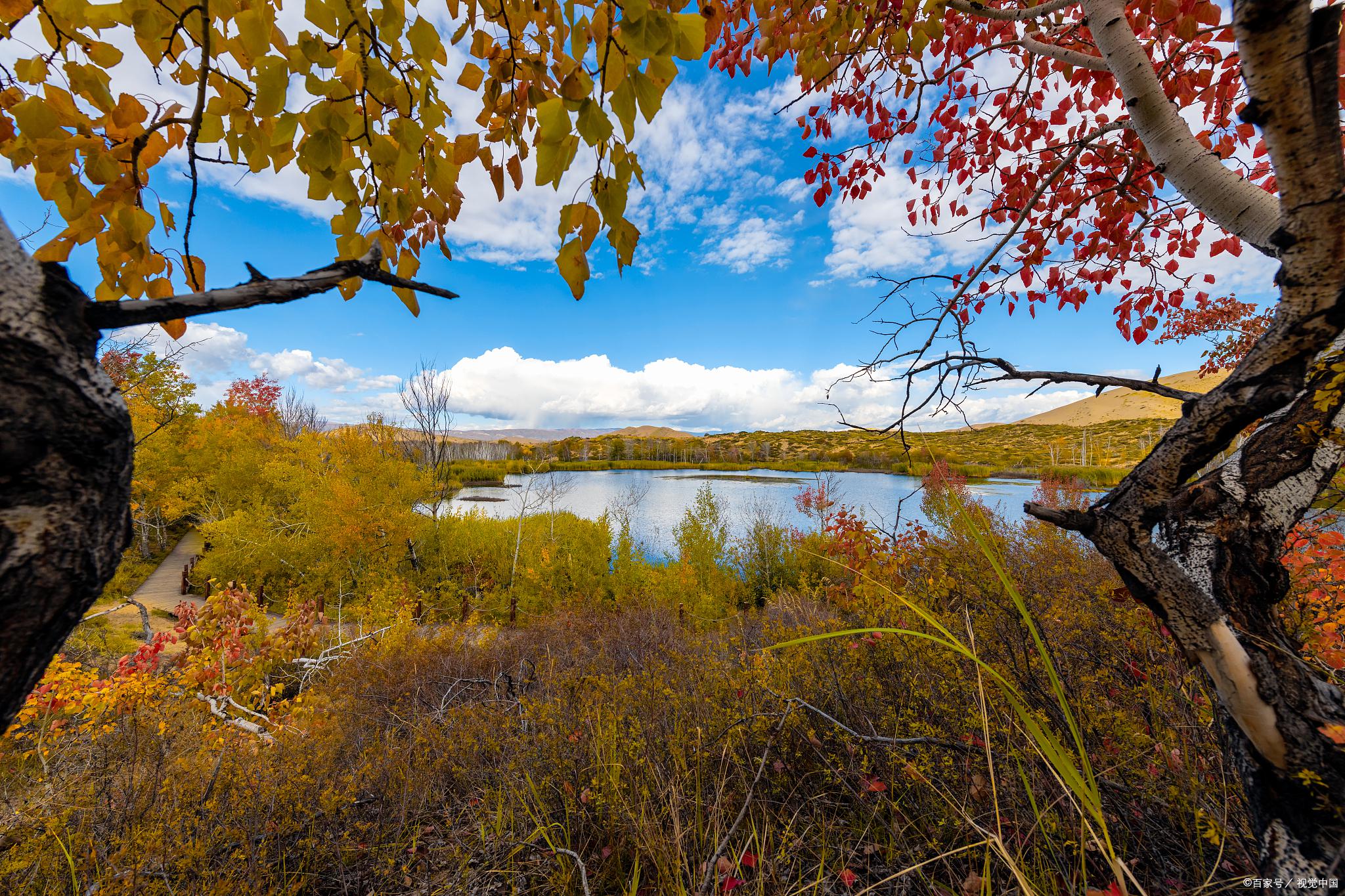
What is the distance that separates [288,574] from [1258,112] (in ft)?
47.8

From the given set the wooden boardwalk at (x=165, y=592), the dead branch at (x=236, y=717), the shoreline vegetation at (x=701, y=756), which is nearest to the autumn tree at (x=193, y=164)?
the shoreline vegetation at (x=701, y=756)

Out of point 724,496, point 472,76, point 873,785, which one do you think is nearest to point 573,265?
point 472,76

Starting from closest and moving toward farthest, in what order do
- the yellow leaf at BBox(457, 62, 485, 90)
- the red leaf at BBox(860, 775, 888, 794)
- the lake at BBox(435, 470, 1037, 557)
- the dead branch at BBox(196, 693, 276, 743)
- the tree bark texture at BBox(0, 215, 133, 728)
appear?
the tree bark texture at BBox(0, 215, 133, 728) < the yellow leaf at BBox(457, 62, 485, 90) < the red leaf at BBox(860, 775, 888, 794) < the dead branch at BBox(196, 693, 276, 743) < the lake at BBox(435, 470, 1037, 557)

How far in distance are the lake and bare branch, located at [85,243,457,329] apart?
8772 millimetres

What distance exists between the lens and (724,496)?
18.4 m

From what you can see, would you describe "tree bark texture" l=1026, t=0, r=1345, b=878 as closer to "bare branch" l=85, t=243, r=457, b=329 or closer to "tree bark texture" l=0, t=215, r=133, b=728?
"bare branch" l=85, t=243, r=457, b=329

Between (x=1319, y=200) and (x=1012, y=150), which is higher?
(x=1012, y=150)

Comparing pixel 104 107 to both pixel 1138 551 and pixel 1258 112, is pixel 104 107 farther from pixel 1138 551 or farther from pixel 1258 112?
pixel 1138 551

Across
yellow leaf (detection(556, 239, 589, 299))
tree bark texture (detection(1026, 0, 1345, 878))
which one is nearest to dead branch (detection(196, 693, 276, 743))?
yellow leaf (detection(556, 239, 589, 299))

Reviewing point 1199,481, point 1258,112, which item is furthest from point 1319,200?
point 1199,481

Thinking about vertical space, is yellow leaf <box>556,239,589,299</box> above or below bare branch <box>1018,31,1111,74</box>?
below

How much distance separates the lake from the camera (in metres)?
13.5

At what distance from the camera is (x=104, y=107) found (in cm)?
86

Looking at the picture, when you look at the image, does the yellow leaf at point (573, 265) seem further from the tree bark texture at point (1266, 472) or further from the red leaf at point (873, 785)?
the red leaf at point (873, 785)
